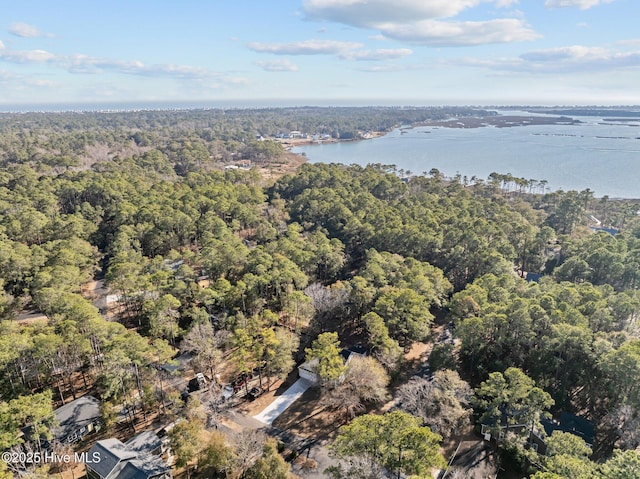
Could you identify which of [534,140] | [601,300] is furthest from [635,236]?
[534,140]

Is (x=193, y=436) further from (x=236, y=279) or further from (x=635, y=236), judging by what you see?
(x=635, y=236)

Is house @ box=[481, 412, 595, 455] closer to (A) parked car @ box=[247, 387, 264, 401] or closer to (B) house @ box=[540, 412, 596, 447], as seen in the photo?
(B) house @ box=[540, 412, 596, 447]

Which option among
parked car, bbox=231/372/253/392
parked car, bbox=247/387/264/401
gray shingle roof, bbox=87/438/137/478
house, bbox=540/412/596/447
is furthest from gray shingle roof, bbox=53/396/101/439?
house, bbox=540/412/596/447

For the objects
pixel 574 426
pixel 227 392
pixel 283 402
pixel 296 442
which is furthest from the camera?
pixel 227 392

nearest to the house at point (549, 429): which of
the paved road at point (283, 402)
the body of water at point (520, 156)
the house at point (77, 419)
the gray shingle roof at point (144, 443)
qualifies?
the paved road at point (283, 402)

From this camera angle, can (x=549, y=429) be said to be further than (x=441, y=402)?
Yes

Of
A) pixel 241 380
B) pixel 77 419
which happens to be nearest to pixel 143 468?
pixel 77 419

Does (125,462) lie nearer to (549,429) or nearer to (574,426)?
(549,429)
